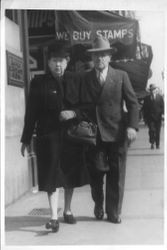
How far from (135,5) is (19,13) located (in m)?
1.16

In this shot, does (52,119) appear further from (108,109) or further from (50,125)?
(108,109)

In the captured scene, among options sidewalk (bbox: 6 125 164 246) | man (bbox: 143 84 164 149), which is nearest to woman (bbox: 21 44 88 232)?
sidewalk (bbox: 6 125 164 246)

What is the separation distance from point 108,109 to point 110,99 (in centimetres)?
10

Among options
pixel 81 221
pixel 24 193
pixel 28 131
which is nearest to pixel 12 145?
pixel 28 131

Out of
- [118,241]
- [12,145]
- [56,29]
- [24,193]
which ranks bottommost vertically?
[118,241]

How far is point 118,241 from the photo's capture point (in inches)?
222

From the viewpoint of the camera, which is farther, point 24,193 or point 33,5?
point 24,193

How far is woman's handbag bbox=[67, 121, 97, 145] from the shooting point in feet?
18.6

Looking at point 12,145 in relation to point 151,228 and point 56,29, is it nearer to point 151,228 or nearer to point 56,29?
point 56,29

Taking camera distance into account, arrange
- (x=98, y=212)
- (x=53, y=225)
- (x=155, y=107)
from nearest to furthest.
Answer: (x=53, y=225) → (x=155, y=107) → (x=98, y=212)

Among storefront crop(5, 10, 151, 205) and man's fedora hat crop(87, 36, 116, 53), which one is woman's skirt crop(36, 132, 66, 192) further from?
man's fedora hat crop(87, 36, 116, 53)

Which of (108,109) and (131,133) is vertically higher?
(108,109)

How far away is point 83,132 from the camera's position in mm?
5676

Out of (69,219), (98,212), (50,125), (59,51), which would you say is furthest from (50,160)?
(59,51)
